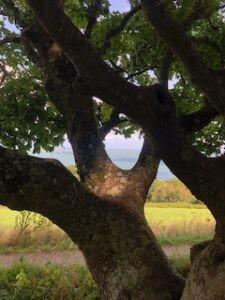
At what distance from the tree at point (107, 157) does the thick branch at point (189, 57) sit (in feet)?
0.04

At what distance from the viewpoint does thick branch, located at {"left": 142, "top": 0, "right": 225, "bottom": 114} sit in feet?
17.0

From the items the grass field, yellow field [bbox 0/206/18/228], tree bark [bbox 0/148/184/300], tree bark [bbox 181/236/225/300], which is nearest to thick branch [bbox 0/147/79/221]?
tree bark [bbox 0/148/184/300]

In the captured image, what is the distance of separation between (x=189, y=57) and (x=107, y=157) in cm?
279

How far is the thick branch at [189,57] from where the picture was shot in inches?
204

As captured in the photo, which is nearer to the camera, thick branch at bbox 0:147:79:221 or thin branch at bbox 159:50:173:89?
thick branch at bbox 0:147:79:221

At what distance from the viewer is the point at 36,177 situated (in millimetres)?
5531

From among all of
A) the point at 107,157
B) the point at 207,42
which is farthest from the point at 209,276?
the point at 207,42

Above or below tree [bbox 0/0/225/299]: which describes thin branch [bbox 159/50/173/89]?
above

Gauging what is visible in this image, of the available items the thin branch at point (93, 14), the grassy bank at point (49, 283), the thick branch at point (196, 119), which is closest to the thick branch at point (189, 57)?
the thick branch at point (196, 119)

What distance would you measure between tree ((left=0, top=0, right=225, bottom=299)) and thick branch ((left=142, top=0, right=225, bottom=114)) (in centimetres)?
1

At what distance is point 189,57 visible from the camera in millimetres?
5238

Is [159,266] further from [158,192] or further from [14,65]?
[158,192]

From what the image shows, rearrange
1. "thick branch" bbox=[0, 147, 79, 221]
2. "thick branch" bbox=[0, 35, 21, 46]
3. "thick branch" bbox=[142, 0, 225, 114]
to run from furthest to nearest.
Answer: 1. "thick branch" bbox=[0, 35, 21, 46]
2. "thick branch" bbox=[0, 147, 79, 221]
3. "thick branch" bbox=[142, 0, 225, 114]

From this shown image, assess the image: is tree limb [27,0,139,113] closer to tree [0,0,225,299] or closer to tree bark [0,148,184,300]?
tree [0,0,225,299]
